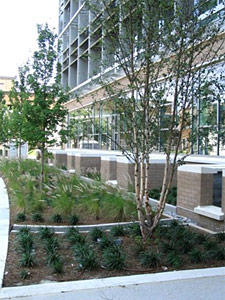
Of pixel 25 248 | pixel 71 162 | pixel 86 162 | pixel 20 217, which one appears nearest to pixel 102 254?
pixel 25 248

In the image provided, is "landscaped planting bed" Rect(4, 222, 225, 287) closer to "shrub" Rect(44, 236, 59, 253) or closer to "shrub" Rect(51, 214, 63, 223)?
"shrub" Rect(44, 236, 59, 253)

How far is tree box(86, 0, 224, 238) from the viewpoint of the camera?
5.82 m

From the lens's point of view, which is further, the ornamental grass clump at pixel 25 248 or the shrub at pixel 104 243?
the shrub at pixel 104 243

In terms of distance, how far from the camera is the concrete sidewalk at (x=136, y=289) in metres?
3.91

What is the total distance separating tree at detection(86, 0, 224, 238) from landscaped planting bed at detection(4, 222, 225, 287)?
1.78 ft

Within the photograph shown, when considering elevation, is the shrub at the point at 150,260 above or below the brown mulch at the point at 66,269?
above

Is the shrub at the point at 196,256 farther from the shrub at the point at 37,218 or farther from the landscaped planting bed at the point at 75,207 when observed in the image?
the shrub at the point at 37,218

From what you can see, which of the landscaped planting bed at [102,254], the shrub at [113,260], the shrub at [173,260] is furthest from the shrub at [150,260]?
the shrub at [113,260]

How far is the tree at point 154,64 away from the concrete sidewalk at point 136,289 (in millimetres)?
1821

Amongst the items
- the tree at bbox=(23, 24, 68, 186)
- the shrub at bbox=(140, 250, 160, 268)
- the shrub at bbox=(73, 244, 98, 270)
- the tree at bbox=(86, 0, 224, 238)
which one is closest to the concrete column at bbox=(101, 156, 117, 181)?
the tree at bbox=(23, 24, 68, 186)

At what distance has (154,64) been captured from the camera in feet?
20.2

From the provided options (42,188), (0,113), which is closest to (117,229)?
(42,188)

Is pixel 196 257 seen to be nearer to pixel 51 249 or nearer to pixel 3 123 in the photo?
pixel 51 249

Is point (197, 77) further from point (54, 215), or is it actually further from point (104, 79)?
point (54, 215)
